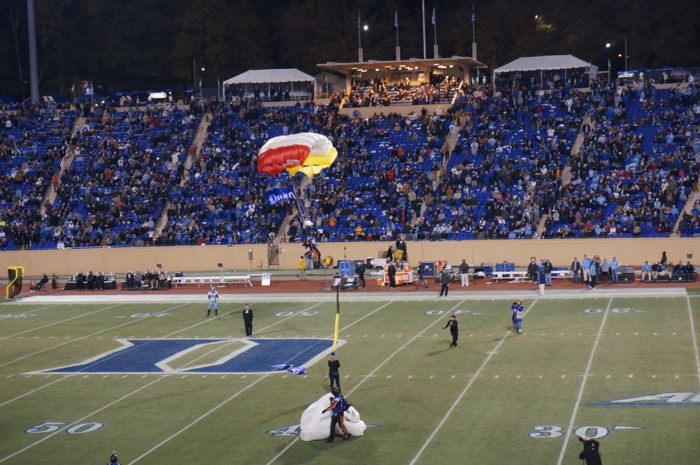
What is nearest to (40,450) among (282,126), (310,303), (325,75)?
(310,303)

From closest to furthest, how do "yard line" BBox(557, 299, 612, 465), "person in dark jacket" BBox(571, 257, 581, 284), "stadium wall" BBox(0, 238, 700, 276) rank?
"yard line" BBox(557, 299, 612, 465) < "person in dark jacket" BBox(571, 257, 581, 284) < "stadium wall" BBox(0, 238, 700, 276)

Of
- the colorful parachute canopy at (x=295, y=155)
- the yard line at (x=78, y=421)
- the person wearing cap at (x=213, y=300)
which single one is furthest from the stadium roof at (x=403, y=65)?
the yard line at (x=78, y=421)

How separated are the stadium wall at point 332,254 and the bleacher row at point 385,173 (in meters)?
0.80

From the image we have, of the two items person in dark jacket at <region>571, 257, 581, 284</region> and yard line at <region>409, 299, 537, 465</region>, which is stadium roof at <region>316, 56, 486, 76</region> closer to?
person in dark jacket at <region>571, 257, 581, 284</region>

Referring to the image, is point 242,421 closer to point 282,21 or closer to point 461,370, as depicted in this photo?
point 461,370

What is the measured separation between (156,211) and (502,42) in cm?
3331

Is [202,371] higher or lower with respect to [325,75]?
lower

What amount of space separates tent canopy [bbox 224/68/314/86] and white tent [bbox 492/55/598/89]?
42.2ft

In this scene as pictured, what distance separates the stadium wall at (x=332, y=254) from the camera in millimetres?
50500

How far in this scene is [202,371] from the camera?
3094cm

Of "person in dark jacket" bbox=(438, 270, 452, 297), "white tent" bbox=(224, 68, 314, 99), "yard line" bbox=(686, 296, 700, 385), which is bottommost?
"yard line" bbox=(686, 296, 700, 385)

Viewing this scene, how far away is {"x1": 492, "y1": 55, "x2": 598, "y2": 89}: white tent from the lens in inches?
2589

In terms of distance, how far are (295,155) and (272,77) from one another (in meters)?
36.2

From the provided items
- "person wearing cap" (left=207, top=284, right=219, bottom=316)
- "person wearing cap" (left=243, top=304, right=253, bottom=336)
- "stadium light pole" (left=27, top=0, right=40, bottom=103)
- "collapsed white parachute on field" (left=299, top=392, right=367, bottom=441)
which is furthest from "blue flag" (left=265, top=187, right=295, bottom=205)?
"stadium light pole" (left=27, top=0, right=40, bottom=103)
